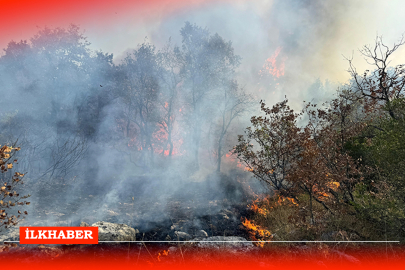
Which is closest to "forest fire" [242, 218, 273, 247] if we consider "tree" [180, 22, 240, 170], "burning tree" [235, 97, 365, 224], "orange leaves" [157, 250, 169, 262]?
"burning tree" [235, 97, 365, 224]

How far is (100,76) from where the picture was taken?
77.0ft

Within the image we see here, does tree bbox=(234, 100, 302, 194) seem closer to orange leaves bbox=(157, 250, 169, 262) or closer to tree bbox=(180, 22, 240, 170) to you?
orange leaves bbox=(157, 250, 169, 262)

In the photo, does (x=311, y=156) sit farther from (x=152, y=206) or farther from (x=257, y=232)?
(x=152, y=206)

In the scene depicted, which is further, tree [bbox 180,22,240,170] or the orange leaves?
tree [bbox 180,22,240,170]

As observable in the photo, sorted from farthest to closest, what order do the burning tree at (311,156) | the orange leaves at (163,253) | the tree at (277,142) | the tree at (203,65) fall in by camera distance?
the tree at (203,65), the tree at (277,142), the burning tree at (311,156), the orange leaves at (163,253)

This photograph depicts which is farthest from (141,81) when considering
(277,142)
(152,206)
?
(277,142)

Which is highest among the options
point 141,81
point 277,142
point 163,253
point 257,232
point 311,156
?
point 141,81

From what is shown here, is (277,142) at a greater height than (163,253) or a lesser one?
greater

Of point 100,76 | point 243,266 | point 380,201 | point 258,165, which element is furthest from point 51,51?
point 380,201

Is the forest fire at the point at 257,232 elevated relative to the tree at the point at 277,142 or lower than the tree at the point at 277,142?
lower

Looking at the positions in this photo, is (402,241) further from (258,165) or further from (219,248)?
(219,248)

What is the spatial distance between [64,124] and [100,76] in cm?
787

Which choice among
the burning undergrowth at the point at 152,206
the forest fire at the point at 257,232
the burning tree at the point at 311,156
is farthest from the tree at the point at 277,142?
the burning undergrowth at the point at 152,206

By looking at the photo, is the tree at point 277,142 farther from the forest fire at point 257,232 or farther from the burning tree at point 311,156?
the forest fire at point 257,232
